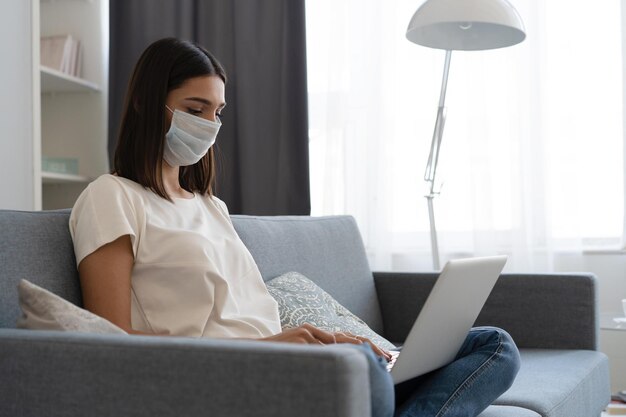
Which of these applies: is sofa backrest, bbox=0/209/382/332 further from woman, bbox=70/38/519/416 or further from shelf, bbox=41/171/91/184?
shelf, bbox=41/171/91/184

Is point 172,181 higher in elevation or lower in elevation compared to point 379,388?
higher

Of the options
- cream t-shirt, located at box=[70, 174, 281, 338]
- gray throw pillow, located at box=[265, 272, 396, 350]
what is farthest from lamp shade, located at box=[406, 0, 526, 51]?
cream t-shirt, located at box=[70, 174, 281, 338]

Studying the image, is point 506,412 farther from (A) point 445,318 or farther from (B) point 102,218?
(B) point 102,218

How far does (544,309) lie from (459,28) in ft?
3.33

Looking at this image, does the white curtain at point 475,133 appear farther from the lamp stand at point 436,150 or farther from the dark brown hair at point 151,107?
the dark brown hair at point 151,107

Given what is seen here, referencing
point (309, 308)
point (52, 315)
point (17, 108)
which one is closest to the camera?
point (52, 315)

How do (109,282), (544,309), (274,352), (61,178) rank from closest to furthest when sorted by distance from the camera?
(274,352) → (109,282) → (544,309) → (61,178)

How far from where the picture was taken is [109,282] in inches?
54.7

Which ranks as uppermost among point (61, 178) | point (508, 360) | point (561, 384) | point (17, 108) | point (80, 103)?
point (80, 103)

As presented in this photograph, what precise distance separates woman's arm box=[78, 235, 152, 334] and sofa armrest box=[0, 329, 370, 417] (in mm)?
207

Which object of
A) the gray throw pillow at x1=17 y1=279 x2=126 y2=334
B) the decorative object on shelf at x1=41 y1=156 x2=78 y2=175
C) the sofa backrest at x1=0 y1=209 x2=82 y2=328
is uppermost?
the decorative object on shelf at x1=41 y1=156 x2=78 y2=175

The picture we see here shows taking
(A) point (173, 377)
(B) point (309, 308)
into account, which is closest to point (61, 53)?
(B) point (309, 308)

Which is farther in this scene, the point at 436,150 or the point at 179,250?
the point at 436,150

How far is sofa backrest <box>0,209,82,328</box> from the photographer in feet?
4.50
